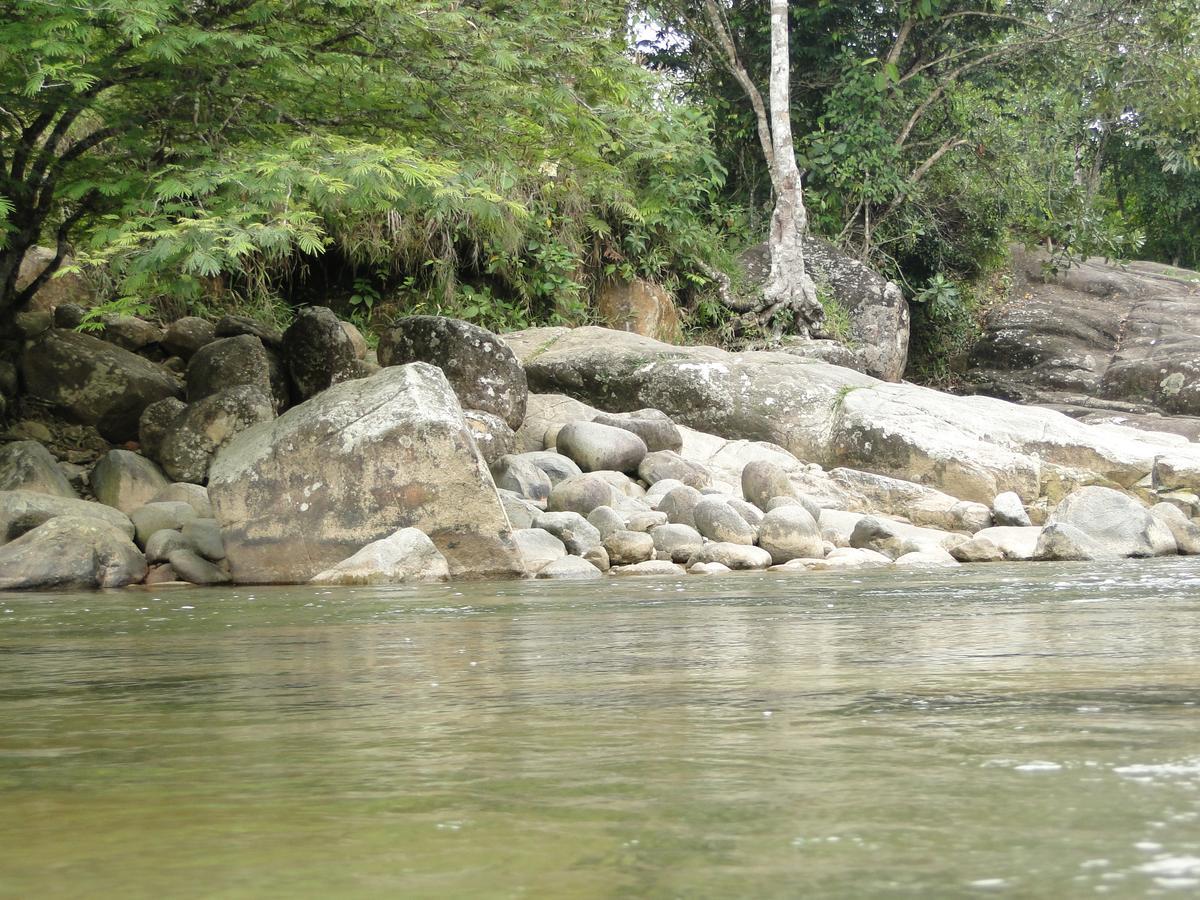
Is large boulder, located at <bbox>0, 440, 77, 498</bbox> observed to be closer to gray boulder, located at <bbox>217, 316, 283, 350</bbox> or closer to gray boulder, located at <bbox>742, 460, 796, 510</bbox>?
gray boulder, located at <bbox>217, 316, 283, 350</bbox>

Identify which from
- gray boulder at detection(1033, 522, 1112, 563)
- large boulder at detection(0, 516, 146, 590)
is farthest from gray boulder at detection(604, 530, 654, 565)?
large boulder at detection(0, 516, 146, 590)

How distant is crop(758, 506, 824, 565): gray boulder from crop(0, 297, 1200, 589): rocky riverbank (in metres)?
0.02

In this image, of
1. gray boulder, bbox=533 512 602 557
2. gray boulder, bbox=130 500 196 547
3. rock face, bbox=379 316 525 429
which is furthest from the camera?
rock face, bbox=379 316 525 429

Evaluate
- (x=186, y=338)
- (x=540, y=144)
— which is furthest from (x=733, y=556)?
(x=186, y=338)

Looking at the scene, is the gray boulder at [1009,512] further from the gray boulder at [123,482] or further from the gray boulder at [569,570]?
the gray boulder at [123,482]

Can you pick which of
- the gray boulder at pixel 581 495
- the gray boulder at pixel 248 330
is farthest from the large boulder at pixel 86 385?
the gray boulder at pixel 581 495

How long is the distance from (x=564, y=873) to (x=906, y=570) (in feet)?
20.9

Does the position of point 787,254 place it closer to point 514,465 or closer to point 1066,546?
point 514,465

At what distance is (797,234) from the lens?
16719mm

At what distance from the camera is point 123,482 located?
9234mm

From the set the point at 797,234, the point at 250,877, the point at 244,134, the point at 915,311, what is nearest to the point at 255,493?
the point at 244,134

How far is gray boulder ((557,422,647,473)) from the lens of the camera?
1042cm

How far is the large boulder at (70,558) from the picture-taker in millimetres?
7246

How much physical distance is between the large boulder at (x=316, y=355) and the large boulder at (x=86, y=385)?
4.34 feet
